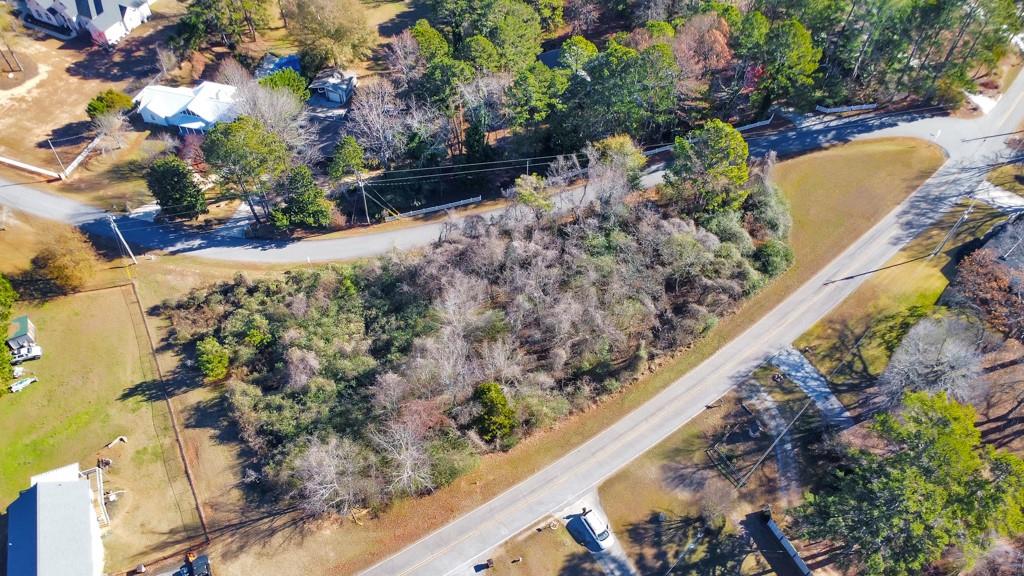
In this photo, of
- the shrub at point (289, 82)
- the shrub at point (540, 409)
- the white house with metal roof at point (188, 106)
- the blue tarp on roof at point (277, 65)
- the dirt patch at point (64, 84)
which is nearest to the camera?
the shrub at point (540, 409)

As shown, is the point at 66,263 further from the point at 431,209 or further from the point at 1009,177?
the point at 1009,177

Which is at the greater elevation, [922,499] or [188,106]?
[188,106]

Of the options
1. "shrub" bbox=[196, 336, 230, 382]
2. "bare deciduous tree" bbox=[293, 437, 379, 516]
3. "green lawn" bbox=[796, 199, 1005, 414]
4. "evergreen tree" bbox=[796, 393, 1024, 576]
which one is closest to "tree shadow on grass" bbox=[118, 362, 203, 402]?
"shrub" bbox=[196, 336, 230, 382]

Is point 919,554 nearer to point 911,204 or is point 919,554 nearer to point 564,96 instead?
point 911,204

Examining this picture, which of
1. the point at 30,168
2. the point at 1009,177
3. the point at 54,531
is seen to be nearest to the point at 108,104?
the point at 30,168

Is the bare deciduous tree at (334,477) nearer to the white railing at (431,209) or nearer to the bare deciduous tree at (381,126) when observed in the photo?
the white railing at (431,209)

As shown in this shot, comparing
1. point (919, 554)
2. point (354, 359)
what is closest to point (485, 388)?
point (354, 359)

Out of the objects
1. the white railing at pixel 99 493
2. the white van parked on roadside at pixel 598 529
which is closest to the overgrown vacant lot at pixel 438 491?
the white van parked on roadside at pixel 598 529
